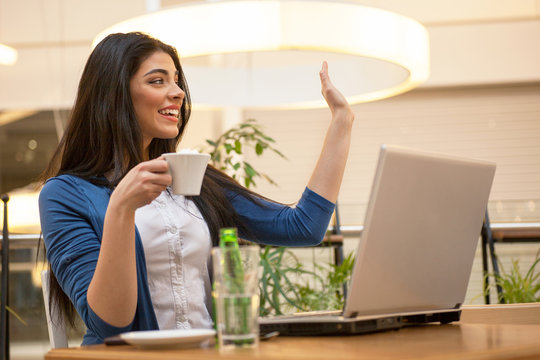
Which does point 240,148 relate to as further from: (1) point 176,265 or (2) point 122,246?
(2) point 122,246

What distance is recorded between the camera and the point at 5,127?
6.77m

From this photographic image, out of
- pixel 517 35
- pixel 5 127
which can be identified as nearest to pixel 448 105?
pixel 517 35

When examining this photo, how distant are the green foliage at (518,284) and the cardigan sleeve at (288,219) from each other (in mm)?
2215

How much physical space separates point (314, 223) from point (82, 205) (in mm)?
555

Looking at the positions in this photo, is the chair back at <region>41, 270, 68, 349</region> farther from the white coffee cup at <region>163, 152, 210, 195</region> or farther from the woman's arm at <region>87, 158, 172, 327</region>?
the white coffee cup at <region>163, 152, 210, 195</region>

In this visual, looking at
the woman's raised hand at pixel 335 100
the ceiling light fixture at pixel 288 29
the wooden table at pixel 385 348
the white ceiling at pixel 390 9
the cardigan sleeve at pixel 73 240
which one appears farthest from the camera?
the white ceiling at pixel 390 9

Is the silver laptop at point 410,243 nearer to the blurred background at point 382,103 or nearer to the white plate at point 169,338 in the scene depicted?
the white plate at point 169,338

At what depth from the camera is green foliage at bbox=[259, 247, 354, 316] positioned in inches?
145

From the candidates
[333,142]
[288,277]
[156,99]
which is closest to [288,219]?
[333,142]

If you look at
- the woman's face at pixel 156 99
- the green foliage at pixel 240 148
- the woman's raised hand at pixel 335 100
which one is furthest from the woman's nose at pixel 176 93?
the green foliage at pixel 240 148

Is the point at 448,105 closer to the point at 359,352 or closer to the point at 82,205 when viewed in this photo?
the point at 82,205

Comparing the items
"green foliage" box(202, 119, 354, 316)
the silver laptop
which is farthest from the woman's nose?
"green foliage" box(202, 119, 354, 316)

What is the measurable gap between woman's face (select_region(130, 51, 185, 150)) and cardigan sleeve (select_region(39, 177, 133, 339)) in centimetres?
25

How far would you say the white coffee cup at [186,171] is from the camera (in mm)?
1166
